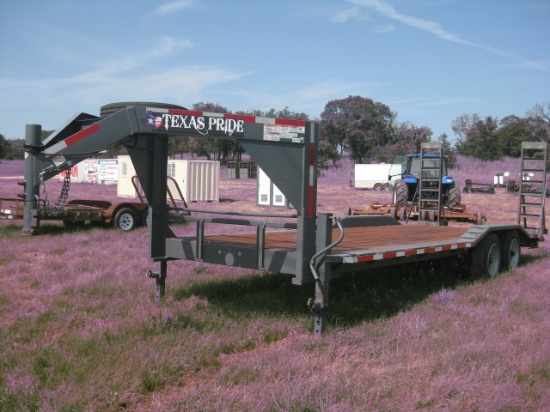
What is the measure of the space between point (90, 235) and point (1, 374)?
8.48 metres

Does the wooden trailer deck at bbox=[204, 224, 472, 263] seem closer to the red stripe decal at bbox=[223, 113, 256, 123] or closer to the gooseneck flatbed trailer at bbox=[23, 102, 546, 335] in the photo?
the gooseneck flatbed trailer at bbox=[23, 102, 546, 335]

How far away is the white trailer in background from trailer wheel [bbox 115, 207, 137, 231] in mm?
26406

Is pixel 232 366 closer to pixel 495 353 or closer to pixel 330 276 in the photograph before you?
pixel 330 276

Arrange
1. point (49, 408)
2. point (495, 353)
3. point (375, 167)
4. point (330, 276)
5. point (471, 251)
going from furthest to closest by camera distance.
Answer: point (375, 167)
point (471, 251)
point (330, 276)
point (495, 353)
point (49, 408)

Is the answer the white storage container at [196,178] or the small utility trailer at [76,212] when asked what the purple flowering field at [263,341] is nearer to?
the small utility trailer at [76,212]

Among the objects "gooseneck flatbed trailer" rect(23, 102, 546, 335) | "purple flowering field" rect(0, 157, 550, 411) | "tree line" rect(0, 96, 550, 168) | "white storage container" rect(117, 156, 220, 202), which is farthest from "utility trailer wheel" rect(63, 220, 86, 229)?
"tree line" rect(0, 96, 550, 168)

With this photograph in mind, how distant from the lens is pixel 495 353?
4918 millimetres

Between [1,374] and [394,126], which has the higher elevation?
[394,126]

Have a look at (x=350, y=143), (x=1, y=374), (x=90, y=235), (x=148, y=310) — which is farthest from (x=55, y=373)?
(x=350, y=143)

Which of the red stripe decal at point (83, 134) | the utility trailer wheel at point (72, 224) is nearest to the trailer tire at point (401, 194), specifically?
the utility trailer wheel at point (72, 224)

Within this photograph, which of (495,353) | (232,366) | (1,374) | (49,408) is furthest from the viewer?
(495,353)

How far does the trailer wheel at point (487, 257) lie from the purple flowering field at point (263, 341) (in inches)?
9.0

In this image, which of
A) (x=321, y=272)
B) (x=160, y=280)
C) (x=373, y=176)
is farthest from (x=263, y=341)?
(x=373, y=176)

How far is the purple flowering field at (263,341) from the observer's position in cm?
395
